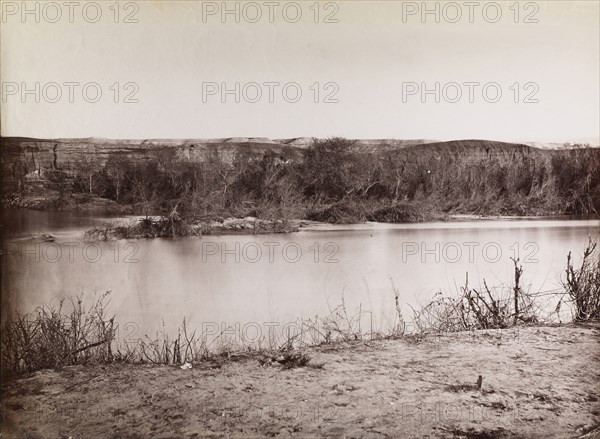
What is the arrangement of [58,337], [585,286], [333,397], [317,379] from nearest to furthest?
[333,397], [317,379], [58,337], [585,286]

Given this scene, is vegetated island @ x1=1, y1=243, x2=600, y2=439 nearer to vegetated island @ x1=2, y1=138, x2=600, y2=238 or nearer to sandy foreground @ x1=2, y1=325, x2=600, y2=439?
sandy foreground @ x1=2, y1=325, x2=600, y2=439

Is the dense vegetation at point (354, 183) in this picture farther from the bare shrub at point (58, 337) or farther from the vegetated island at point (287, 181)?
the bare shrub at point (58, 337)

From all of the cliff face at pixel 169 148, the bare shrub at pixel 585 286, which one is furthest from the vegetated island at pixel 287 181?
the bare shrub at pixel 585 286

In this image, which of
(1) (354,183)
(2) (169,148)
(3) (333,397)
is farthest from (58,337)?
(1) (354,183)

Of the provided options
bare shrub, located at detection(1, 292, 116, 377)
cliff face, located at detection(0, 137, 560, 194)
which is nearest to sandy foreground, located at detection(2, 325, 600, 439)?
bare shrub, located at detection(1, 292, 116, 377)

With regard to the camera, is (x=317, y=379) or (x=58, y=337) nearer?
(x=317, y=379)

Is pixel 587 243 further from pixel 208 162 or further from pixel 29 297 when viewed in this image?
pixel 29 297

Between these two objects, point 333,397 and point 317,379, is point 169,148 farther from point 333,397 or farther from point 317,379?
point 333,397
